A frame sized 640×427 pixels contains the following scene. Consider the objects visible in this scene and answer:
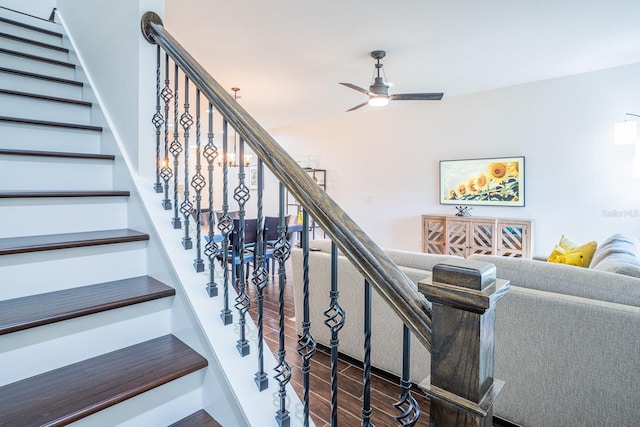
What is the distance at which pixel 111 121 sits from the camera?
2.01 metres

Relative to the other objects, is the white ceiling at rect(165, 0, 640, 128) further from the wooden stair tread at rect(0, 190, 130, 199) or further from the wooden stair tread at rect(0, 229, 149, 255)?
the wooden stair tread at rect(0, 229, 149, 255)

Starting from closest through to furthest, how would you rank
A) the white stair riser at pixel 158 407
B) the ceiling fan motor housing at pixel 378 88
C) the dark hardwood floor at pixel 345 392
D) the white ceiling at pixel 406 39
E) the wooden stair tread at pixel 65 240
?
the white stair riser at pixel 158 407 < the wooden stair tread at pixel 65 240 < the dark hardwood floor at pixel 345 392 < the white ceiling at pixel 406 39 < the ceiling fan motor housing at pixel 378 88

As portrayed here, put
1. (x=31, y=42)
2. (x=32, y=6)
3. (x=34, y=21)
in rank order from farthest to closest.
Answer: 1. (x=32, y=6)
2. (x=34, y=21)
3. (x=31, y=42)

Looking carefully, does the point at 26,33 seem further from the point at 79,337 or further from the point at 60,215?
the point at 79,337

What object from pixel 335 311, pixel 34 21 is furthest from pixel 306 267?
pixel 34 21

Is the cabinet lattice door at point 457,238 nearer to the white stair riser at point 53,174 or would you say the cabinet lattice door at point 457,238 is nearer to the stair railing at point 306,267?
the stair railing at point 306,267

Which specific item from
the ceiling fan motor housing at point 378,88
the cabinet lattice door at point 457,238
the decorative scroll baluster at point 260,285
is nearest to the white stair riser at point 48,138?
the decorative scroll baluster at point 260,285

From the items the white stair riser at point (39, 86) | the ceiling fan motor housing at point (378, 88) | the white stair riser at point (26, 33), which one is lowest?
the white stair riser at point (39, 86)

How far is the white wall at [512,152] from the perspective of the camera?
14.3 ft

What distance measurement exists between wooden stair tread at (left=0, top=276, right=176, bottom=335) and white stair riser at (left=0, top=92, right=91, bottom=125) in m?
1.28

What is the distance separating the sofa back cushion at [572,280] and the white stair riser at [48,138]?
7.90 feet

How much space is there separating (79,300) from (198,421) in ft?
2.02

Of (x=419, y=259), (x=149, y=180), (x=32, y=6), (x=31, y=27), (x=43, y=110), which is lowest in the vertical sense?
(x=419, y=259)

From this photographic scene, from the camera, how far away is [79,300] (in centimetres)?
129
